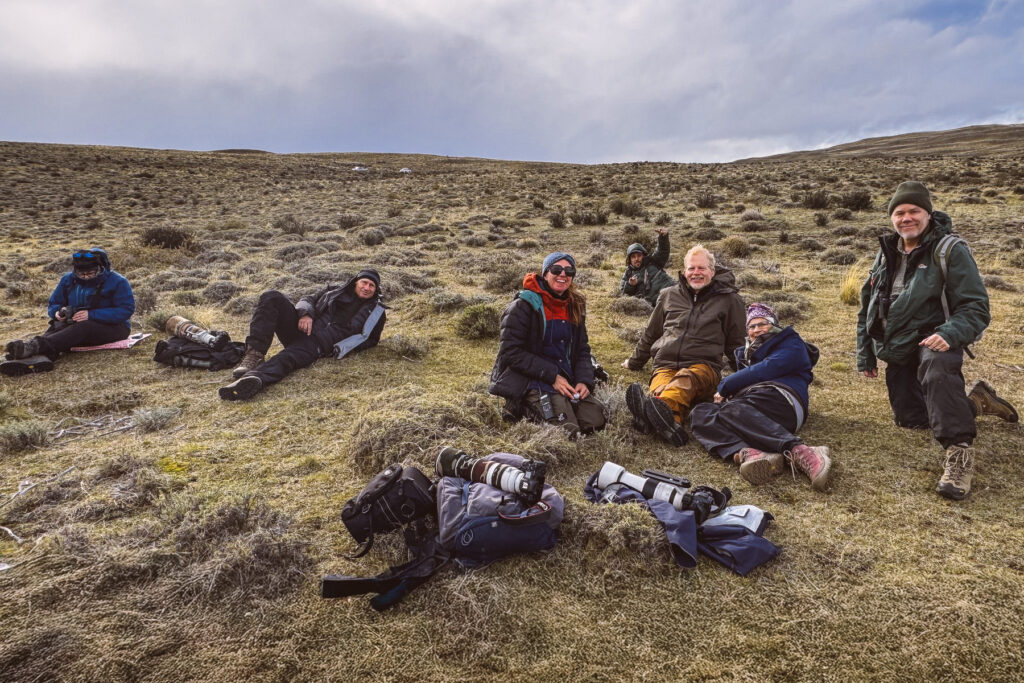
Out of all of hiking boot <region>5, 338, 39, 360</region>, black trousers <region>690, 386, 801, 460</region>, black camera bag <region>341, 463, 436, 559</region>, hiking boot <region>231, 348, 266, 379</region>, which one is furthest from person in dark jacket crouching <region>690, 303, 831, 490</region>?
hiking boot <region>5, 338, 39, 360</region>

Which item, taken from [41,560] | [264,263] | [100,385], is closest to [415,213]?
[264,263]

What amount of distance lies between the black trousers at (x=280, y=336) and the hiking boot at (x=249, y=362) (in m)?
0.06

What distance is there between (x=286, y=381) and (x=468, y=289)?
17.5 ft

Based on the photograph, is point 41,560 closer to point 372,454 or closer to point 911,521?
point 372,454

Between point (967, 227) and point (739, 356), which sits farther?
point (967, 227)

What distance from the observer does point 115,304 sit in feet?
22.3

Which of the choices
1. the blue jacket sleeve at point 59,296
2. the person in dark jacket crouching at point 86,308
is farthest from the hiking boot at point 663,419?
the blue jacket sleeve at point 59,296

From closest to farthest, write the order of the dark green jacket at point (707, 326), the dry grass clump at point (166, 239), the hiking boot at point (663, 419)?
the hiking boot at point (663, 419)
the dark green jacket at point (707, 326)
the dry grass clump at point (166, 239)

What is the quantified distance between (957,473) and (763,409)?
1.21 m

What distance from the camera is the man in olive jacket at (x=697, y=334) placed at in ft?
15.5

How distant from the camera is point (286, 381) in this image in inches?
228

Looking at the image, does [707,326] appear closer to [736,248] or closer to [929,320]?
[929,320]

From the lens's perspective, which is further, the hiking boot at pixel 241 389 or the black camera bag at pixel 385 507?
the hiking boot at pixel 241 389

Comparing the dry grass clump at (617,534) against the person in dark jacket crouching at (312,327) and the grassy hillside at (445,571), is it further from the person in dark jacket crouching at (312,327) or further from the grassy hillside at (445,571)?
the person in dark jacket crouching at (312,327)
